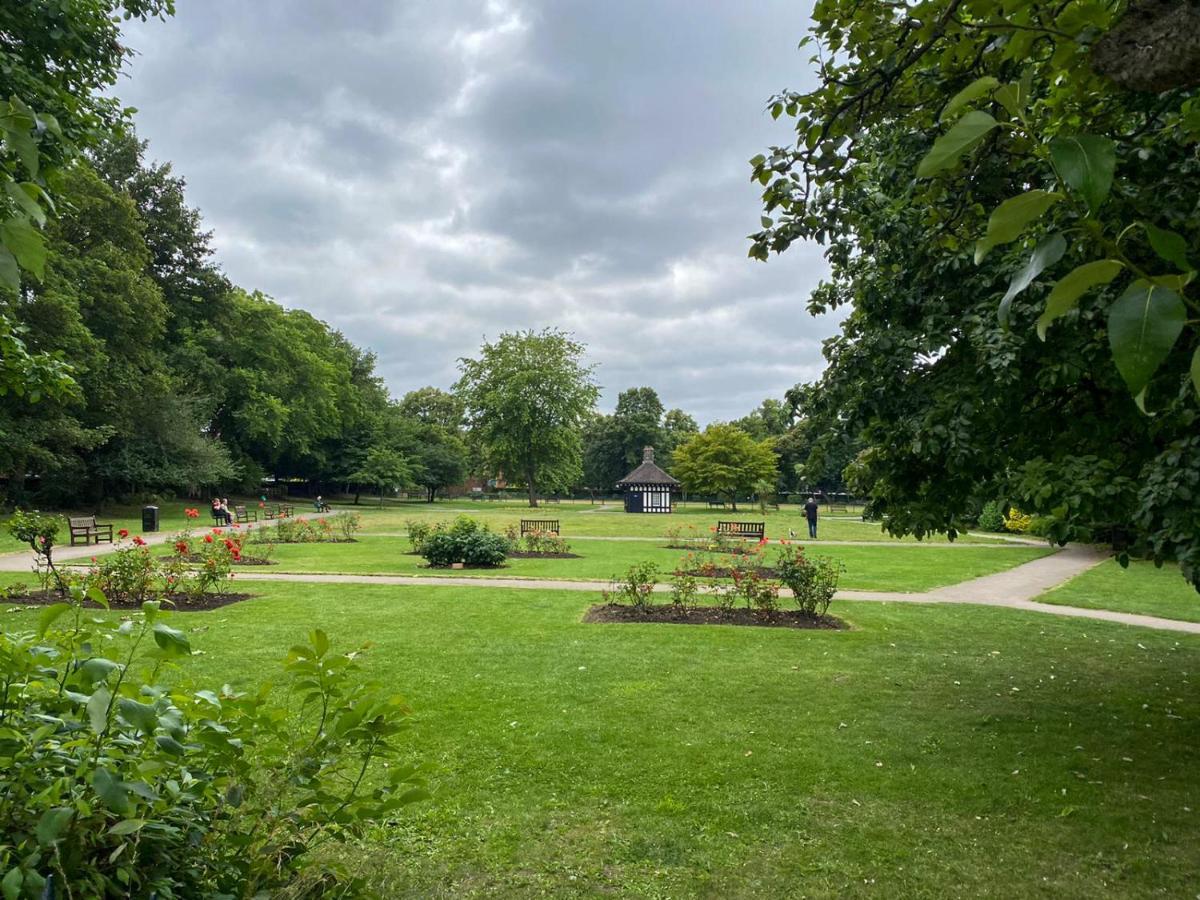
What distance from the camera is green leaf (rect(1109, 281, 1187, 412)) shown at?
Result: 0.62 m

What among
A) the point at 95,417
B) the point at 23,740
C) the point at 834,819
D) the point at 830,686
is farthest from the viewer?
the point at 95,417

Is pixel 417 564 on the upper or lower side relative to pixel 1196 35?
lower

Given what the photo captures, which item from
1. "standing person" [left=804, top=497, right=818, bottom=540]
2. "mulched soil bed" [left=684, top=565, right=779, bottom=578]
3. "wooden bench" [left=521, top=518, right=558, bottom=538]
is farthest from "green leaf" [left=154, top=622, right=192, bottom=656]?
"standing person" [left=804, top=497, right=818, bottom=540]

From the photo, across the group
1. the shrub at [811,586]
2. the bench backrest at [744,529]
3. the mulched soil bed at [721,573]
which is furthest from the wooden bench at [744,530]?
the shrub at [811,586]

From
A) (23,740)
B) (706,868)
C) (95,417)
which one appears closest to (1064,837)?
(706,868)

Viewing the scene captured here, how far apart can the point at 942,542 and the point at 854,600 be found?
15707 mm

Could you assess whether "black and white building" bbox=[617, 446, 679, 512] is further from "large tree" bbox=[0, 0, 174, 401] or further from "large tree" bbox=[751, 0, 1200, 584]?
"large tree" bbox=[751, 0, 1200, 584]

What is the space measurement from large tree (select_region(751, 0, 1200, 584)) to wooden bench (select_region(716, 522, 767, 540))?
1542 cm

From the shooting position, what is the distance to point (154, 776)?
164cm

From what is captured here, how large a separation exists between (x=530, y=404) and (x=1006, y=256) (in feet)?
164

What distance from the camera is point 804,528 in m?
33.2

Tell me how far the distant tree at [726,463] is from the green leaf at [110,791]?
45265 millimetres

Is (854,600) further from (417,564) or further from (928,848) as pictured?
(417,564)

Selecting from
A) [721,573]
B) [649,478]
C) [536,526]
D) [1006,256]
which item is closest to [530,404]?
[649,478]
